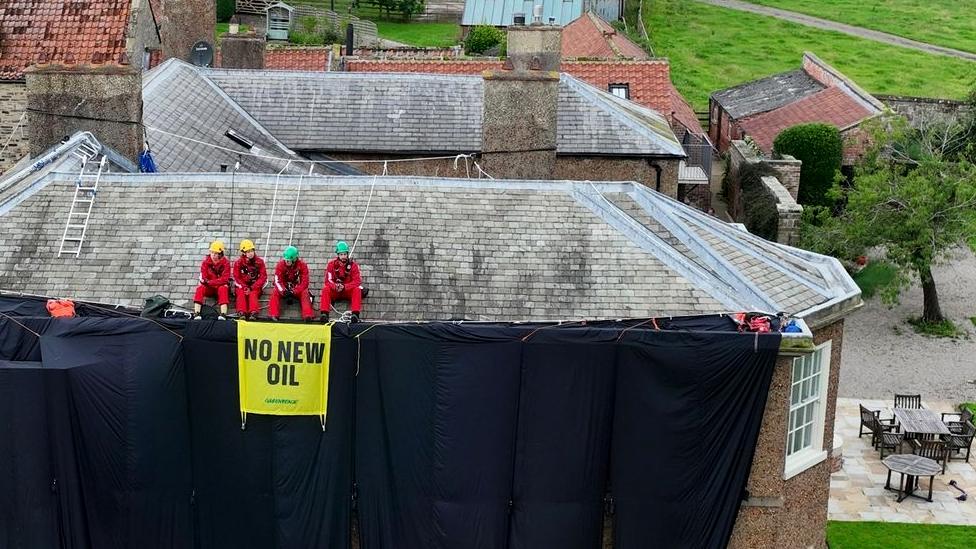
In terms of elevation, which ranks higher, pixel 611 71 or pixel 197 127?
pixel 611 71

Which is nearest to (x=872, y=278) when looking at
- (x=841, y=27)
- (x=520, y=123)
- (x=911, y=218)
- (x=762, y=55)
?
(x=911, y=218)

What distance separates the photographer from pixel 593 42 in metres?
54.4

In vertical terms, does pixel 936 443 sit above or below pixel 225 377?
below

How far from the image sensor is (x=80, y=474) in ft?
66.0

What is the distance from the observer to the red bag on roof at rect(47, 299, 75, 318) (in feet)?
65.8

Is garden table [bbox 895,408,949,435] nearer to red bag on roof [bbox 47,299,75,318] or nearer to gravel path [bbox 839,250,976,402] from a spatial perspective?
gravel path [bbox 839,250,976,402]

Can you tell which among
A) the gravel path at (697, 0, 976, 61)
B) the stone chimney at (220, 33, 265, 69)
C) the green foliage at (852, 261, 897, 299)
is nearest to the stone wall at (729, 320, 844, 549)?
the green foliage at (852, 261, 897, 299)

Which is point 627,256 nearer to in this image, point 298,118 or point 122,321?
point 122,321

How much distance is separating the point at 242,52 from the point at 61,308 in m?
18.8

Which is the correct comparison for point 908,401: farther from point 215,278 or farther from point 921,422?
point 215,278

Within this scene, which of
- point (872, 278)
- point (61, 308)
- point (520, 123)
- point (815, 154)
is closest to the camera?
point (61, 308)

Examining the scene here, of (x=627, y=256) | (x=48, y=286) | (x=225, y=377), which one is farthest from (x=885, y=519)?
(x=48, y=286)

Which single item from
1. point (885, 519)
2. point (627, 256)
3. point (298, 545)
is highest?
point (627, 256)

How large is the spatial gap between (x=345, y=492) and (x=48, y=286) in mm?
5562
